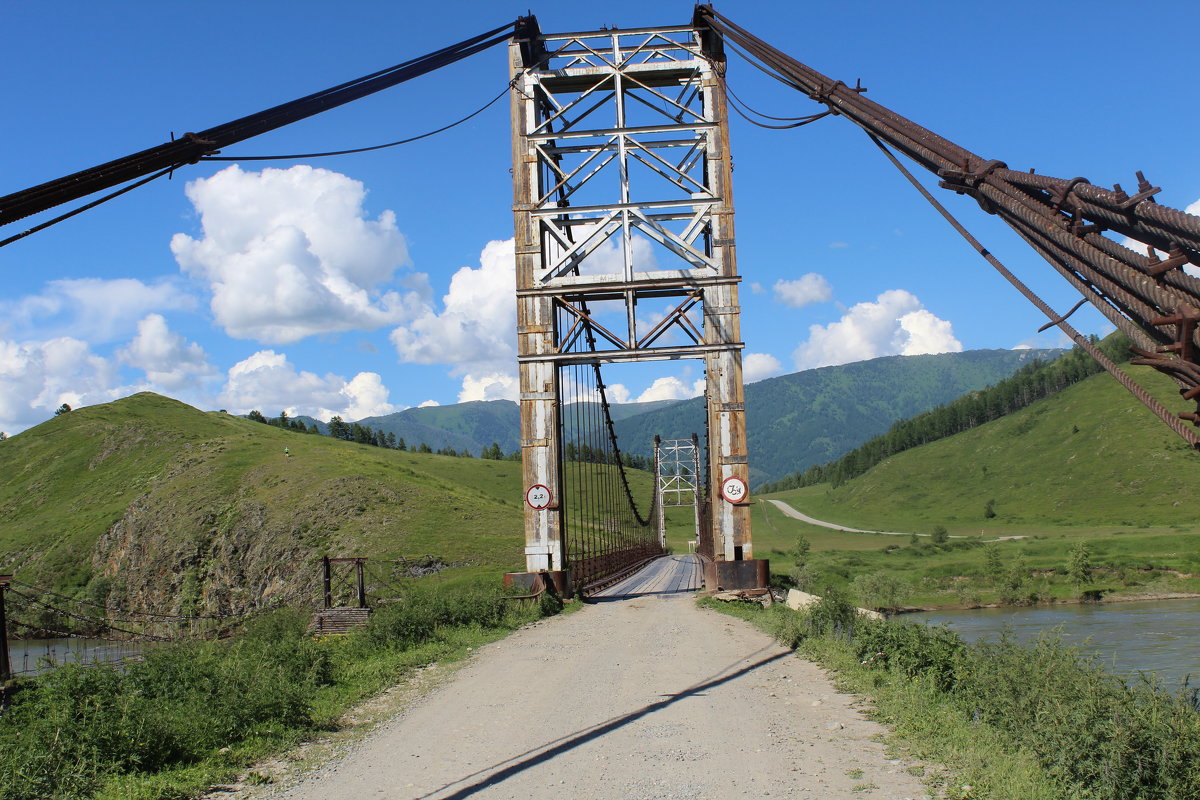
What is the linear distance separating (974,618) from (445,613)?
3602 centimetres

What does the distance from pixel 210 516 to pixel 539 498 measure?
56.1 m

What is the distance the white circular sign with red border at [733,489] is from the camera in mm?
20969

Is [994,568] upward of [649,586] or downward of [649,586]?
downward

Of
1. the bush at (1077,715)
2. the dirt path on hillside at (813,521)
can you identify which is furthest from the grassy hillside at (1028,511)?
the bush at (1077,715)

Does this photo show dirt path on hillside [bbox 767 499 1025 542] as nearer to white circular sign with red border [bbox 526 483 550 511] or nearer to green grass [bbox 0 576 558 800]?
white circular sign with red border [bbox 526 483 550 511]

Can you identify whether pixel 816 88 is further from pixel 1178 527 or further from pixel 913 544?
pixel 1178 527

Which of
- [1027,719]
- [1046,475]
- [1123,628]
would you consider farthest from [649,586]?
[1046,475]

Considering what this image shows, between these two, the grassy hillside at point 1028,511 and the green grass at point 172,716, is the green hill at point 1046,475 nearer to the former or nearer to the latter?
the grassy hillside at point 1028,511

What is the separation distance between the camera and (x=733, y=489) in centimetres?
2097

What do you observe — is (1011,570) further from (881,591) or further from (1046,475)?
(1046,475)

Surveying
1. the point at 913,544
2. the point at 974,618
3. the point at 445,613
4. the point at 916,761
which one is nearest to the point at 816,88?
the point at 916,761

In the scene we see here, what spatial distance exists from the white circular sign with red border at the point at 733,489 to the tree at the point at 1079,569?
142ft

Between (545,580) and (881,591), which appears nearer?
(545,580)

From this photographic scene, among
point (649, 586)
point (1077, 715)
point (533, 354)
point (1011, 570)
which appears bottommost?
point (1011, 570)
